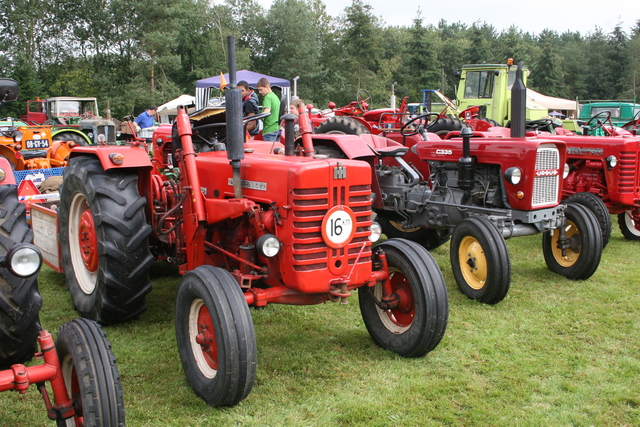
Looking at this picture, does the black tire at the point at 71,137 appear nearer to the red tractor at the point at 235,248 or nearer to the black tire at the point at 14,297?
the red tractor at the point at 235,248

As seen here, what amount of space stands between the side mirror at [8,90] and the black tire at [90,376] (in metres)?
1.25

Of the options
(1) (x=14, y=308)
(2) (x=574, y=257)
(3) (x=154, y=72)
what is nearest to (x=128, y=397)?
(1) (x=14, y=308)

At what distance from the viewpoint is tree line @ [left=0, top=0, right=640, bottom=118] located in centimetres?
2970

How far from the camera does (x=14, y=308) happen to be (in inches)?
101

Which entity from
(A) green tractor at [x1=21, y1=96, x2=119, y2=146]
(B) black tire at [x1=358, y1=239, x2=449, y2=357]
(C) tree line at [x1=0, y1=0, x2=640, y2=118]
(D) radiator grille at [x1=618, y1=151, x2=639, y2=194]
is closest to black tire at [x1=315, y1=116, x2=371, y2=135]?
(D) radiator grille at [x1=618, y1=151, x2=639, y2=194]

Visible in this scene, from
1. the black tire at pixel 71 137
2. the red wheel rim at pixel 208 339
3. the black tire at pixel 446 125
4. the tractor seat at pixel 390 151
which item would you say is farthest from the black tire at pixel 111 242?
the black tire at pixel 71 137

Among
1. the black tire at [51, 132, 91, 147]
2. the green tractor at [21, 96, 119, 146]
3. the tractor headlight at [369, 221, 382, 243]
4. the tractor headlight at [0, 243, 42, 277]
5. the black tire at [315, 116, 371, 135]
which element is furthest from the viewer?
the green tractor at [21, 96, 119, 146]

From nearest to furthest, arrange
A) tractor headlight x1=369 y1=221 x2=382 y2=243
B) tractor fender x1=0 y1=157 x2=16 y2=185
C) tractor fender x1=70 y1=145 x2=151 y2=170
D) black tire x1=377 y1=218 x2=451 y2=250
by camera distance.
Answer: tractor fender x1=0 y1=157 x2=16 y2=185 < tractor headlight x1=369 y1=221 x2=382 y2=243 < tractor fender x1=70 y1=145 x2=151 y2=170 < black tire x1=377 y1=218 x2=451 y2=250

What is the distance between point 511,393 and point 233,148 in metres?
1.97

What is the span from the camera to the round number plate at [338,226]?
2.94 m

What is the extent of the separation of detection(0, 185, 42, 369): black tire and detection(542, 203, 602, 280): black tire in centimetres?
441

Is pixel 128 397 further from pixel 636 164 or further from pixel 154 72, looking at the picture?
pixel 154 72

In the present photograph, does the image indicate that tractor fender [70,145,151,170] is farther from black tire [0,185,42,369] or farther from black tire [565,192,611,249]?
black tire [565,192,611,249]

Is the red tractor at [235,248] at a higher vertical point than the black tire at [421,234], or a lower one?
higher
